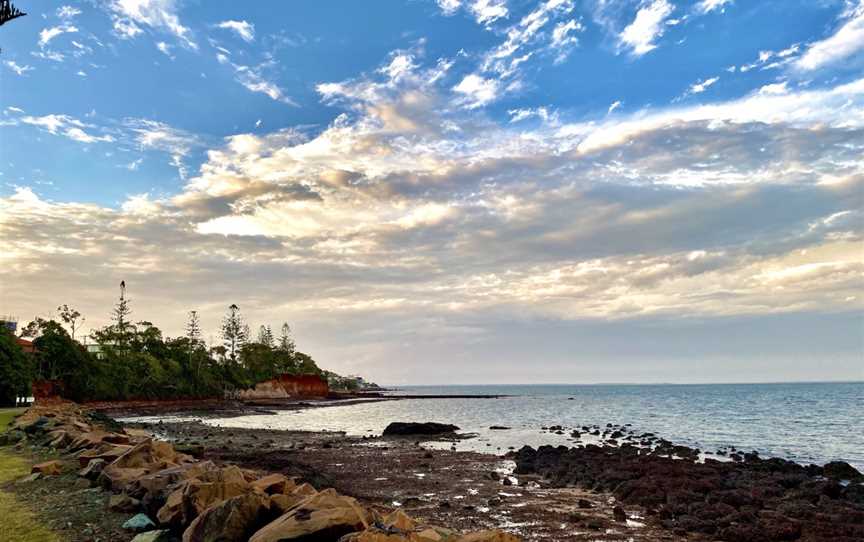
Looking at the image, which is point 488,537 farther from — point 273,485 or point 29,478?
point 29,478

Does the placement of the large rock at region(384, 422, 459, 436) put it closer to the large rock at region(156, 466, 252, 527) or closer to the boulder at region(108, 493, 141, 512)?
the boulder at region(108, 493, 141, 512)

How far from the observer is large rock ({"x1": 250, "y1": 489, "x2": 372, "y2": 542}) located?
297 inches

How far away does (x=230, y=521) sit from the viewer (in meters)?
8.35

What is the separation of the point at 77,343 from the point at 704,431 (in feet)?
241

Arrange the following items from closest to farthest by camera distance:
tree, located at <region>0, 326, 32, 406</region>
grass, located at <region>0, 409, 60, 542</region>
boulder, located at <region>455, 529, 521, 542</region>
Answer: boulder, located at <region>455, 529, 521, 542</region>, grass, located at <region>0, 409, 60, 542</region>, tree, located at <region>0, 326, 32, 406</region>

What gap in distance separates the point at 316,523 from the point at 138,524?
417 cm

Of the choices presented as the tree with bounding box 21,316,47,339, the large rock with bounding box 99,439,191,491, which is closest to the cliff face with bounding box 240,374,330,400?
the tree with bounding box 21,316,47,339

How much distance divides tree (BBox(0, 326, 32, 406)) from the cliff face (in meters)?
74.9

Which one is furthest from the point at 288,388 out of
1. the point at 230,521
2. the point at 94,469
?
the point at 230,521

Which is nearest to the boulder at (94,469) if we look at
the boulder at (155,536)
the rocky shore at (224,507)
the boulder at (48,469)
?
the rocky shore at (224,507)

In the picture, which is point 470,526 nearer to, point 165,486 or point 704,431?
point 165,486

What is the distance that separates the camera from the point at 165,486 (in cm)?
1088

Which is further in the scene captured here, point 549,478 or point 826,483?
point 549,478

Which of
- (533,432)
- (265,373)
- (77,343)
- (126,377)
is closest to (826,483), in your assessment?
(533,432)
